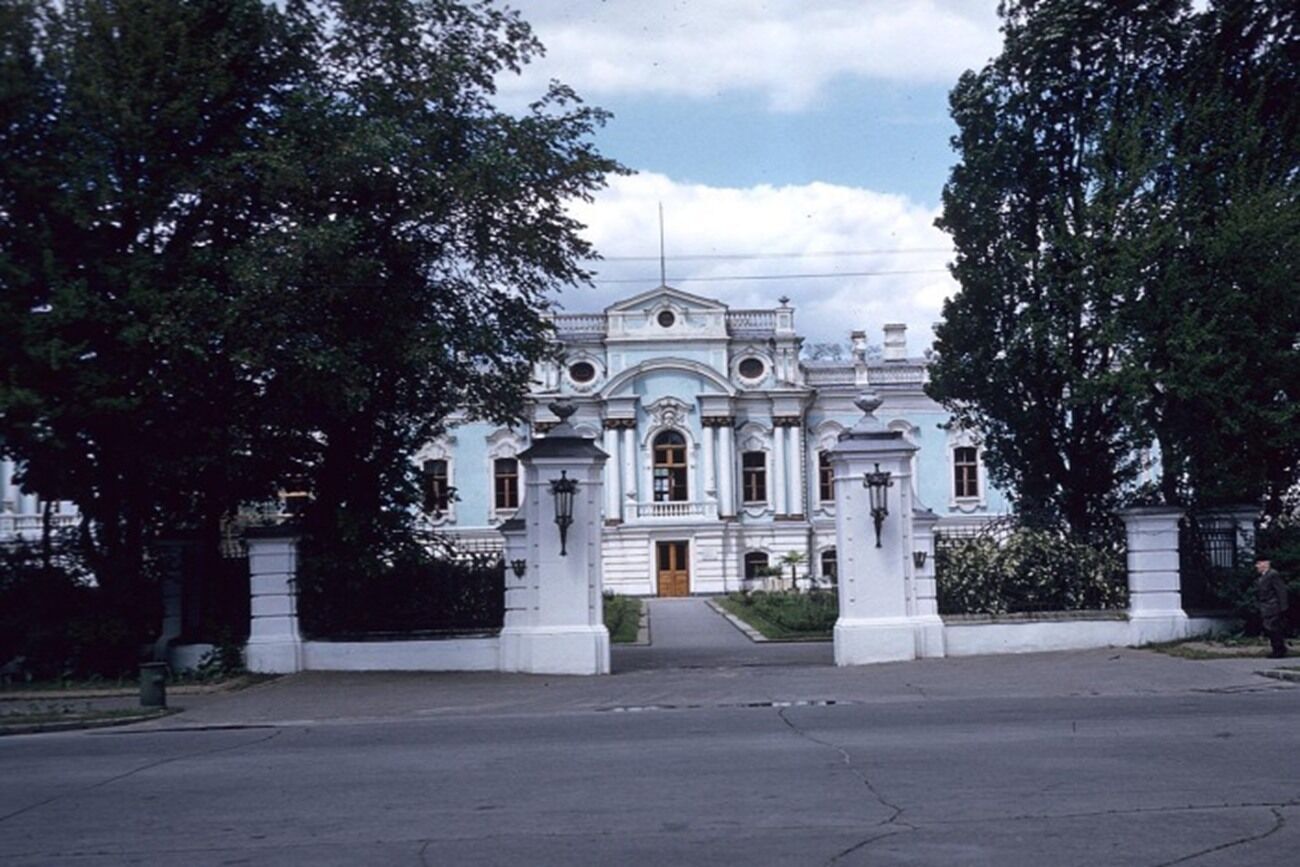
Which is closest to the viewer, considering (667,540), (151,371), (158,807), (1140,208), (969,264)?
(158,807)

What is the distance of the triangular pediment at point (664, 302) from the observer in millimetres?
59094

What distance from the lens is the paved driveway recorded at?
22544 millimetres

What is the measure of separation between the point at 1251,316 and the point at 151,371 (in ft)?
55.2

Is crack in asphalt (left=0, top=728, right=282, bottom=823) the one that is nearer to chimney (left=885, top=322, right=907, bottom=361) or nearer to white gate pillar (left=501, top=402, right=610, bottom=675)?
white gate pillar (left=501, top=402, right=610, bottom=675)

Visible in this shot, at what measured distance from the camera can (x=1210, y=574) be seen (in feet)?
72.0

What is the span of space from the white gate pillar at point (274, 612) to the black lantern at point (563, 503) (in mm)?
4125

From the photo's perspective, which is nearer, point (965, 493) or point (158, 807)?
point (158, 807)

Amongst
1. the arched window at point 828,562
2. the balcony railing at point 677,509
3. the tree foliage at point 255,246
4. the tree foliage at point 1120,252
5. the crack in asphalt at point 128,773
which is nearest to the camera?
the crack in asphalt at point 128,773

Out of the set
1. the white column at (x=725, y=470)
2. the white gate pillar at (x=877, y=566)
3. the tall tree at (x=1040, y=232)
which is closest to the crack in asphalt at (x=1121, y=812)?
the white gate pillar at (x=877, y=566)

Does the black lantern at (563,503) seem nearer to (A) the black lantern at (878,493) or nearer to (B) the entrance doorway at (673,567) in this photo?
(A) the black lantern at (878,493)

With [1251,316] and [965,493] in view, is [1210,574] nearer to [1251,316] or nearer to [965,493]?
[1251,316]

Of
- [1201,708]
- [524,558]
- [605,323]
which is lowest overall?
[1201,708]

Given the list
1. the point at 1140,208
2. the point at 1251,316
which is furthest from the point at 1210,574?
the point at 1140,208

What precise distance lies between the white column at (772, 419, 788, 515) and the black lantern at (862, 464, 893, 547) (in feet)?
129
